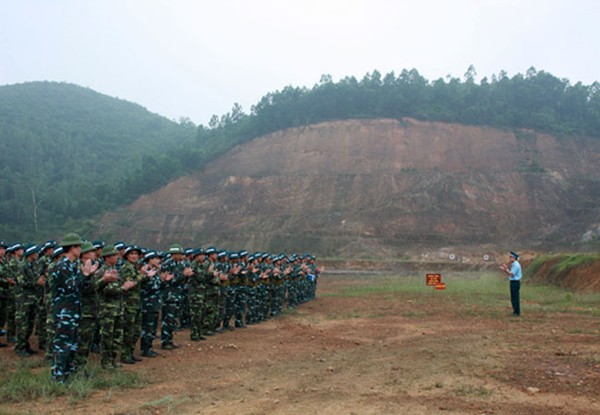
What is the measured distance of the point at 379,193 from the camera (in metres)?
57.9

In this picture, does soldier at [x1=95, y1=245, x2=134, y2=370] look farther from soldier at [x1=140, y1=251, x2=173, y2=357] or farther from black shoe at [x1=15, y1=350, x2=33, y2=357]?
black shoe at [x1=15, y1=350, x2=33, y2=357]

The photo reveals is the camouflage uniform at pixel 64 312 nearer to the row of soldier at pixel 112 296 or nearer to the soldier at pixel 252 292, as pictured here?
the row of soldier at pixel 112 296

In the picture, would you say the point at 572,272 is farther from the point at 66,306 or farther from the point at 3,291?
the point at 66,306

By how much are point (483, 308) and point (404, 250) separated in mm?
35049

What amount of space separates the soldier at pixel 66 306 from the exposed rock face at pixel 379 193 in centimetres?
4383

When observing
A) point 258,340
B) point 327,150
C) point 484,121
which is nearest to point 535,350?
point 258,340

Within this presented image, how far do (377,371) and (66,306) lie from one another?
14.6 feet

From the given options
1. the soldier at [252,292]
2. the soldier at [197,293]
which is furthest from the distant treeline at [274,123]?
the soldier at [197,293]

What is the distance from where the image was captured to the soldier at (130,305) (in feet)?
27.5

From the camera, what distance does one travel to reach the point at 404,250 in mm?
50125

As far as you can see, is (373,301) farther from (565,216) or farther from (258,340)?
(565,216)

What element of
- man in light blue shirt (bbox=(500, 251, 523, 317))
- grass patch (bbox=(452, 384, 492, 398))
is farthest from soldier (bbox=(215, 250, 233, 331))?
man in light blue shirt (bbox=(500, 251, 523, 317))

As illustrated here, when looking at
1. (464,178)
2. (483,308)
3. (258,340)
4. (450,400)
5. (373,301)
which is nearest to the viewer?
(450,400)

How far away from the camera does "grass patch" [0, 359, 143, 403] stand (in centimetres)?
629
